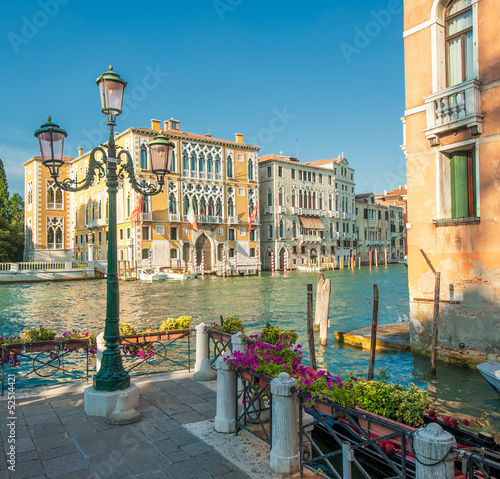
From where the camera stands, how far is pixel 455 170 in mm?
9039

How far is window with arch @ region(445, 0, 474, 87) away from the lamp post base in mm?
8188

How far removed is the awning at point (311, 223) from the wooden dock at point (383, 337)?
34868 mm

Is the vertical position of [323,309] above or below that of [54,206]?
below

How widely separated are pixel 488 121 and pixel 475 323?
3.74 meters

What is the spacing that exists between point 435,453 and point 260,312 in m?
15.8

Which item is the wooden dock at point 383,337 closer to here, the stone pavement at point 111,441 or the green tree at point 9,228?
the stone pavement at point 111,441

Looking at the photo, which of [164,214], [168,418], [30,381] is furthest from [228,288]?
[168,418]

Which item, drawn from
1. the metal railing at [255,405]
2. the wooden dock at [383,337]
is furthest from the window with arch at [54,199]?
the metal railing at [255,405]

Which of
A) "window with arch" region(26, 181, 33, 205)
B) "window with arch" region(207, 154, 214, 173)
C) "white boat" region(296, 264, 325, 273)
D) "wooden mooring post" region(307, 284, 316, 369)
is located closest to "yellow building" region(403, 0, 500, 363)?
"wooden mooring post" region(307, 284, 316, 369)

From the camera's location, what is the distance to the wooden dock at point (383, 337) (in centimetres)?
1088

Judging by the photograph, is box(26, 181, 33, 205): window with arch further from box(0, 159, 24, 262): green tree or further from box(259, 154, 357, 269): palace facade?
box(259, 154, 357, 269): palace facade

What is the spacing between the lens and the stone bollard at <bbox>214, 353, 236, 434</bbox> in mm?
4305

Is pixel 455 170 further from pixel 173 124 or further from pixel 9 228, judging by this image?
pixel 9 228

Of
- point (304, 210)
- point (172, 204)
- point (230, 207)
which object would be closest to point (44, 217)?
point (172, 204)
